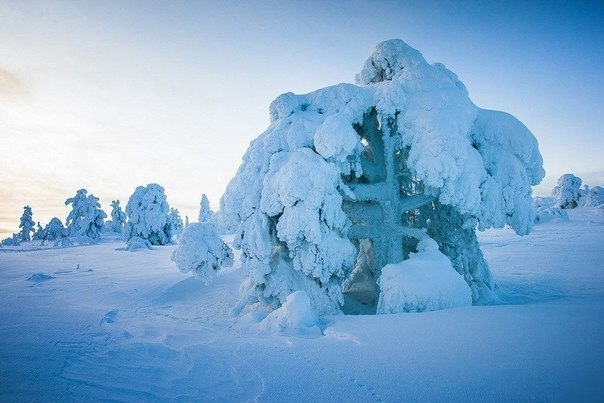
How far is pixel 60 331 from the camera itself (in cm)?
458

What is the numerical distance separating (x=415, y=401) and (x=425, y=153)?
6.73m

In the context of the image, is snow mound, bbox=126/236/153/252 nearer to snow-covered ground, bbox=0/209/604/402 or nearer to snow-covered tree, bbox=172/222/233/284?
snow-covered tree, bbox=172/222/233/284

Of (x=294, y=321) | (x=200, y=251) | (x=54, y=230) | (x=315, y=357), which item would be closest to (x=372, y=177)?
(x=200, y=251)

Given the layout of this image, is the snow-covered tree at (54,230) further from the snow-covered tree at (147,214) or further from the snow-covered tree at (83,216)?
the snow-covered tree at (147,214)

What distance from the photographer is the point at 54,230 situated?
1734 inches

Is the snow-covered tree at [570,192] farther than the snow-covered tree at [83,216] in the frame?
No

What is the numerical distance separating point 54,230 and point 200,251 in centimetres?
4928

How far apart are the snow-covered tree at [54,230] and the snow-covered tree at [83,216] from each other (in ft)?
6.95

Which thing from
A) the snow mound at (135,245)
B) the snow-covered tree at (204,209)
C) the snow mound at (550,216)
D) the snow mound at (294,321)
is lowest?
the snow mound at (135,245)

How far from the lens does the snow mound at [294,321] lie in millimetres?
5020

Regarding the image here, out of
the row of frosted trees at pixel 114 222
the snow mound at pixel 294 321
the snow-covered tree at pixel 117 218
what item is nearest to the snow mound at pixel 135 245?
the row of frosted trees at pixel 114 222

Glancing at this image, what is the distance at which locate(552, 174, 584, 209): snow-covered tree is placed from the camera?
38.9 metres

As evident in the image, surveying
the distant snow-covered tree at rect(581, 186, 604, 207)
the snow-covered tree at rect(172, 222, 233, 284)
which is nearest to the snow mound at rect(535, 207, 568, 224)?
the distant snow-covered tree at rect(581, 186, 604, 207)

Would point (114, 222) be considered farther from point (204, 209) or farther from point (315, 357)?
point (315, 357)
